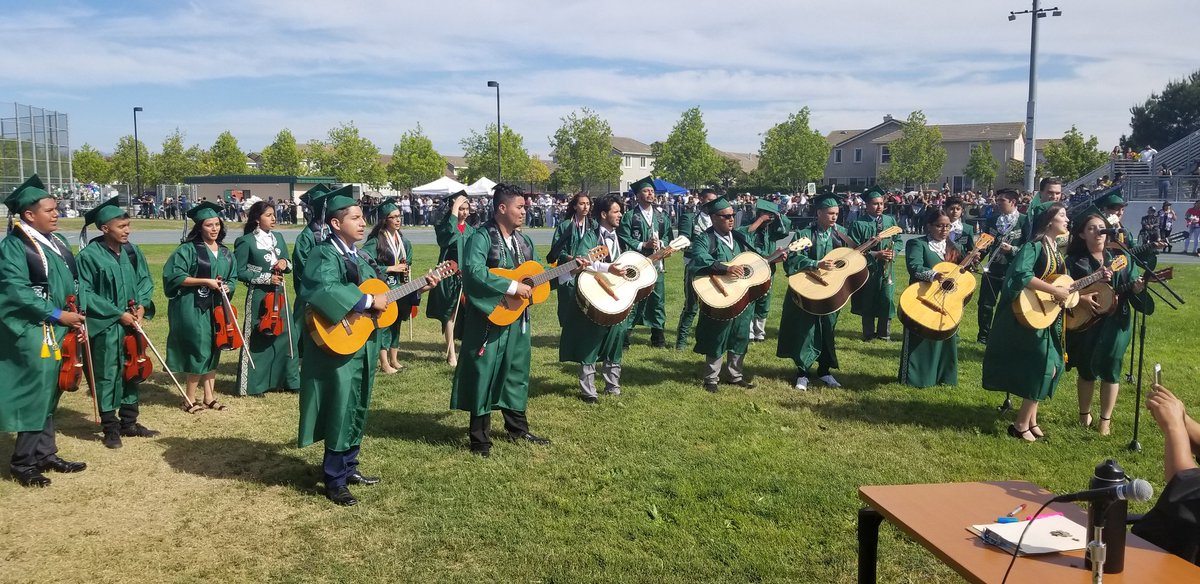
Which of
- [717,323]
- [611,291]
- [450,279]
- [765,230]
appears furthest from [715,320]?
[450,279]

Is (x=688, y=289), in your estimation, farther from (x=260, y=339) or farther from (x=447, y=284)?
(x=260, y=339)

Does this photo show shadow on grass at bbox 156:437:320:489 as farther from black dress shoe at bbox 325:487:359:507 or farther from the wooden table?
the wooden table

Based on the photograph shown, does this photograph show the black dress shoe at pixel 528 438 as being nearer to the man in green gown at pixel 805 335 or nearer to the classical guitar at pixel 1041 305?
the man in green gown at pixel 805 335

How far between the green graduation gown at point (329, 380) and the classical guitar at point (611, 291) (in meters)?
2.42

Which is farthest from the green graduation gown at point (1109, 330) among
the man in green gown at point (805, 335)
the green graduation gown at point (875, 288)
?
the green graduation gown at point (875, 288)

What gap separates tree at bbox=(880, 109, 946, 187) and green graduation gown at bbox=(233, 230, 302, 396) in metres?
65.4

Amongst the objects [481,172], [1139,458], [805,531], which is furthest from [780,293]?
[481,172]

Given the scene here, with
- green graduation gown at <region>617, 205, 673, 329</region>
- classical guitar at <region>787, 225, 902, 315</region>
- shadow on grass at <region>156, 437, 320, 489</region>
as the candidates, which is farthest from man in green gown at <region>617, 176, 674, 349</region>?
shadow on grass at <region>156, 437, 320, 489</region>

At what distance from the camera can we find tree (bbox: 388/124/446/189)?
69312 mm

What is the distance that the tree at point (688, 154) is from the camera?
238 ft

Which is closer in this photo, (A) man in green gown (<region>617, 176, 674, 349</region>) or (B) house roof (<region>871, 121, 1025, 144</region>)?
(A) man in green gown (<region>617, 176, 674, 349</region>)

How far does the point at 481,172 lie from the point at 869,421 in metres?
58.5

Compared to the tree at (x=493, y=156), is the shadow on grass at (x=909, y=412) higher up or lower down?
lower down

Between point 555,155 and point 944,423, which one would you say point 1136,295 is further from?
point 555,155
